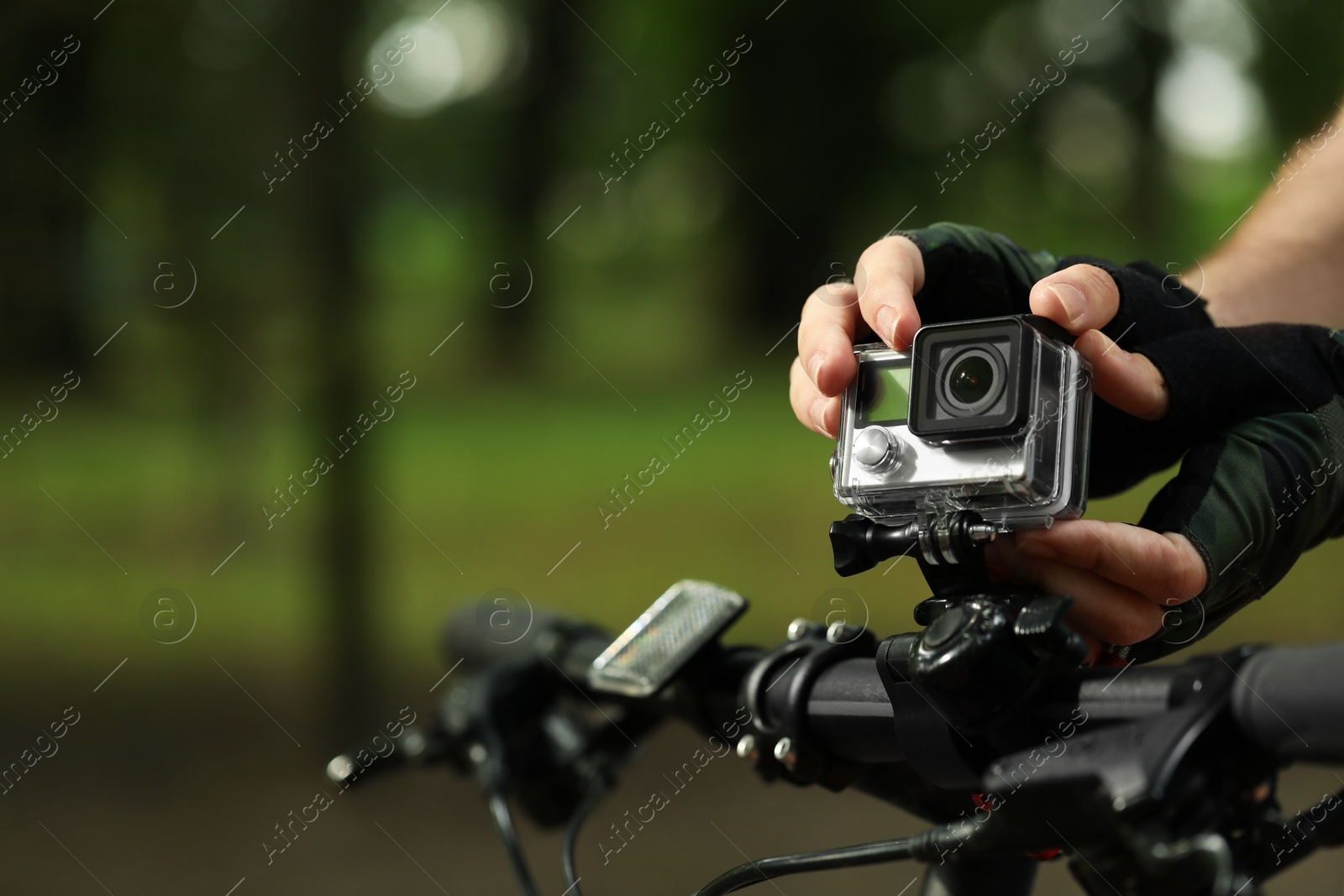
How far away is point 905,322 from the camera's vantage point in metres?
0.88

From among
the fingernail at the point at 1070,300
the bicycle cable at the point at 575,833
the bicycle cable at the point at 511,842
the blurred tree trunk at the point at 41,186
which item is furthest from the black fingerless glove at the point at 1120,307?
the blurred tree trunk at the point at 41,186

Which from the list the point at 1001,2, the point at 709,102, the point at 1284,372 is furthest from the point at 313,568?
the point at 1001,2

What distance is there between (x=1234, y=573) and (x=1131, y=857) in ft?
0.98

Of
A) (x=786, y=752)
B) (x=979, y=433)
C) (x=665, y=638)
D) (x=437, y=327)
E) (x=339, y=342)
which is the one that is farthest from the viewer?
(x=437, y=327)

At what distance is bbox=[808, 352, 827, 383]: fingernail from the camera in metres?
0.89

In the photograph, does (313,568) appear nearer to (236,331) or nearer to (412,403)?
(236,331)

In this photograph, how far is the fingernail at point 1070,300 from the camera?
85cm

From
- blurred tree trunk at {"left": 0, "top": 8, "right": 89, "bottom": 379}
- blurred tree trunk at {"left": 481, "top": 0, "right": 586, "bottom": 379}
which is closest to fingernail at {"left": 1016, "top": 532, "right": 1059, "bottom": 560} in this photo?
blurred tree trunk at {"left": 0, "top": 8, "right": 89, "bottom": 379}

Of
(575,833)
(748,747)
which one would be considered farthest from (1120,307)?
(575,833)

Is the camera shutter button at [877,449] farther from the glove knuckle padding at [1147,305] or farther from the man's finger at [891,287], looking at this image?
the glove knuckle padding at [1147,305]

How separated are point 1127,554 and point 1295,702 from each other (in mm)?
185

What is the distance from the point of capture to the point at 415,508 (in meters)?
11.1

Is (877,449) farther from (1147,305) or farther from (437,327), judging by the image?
(437,327)

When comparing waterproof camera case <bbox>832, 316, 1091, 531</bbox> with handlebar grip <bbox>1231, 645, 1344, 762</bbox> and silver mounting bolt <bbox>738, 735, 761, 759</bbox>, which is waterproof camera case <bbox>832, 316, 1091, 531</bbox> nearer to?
handlebar grip <bbox>1231, 645, 1344, 762</bbox>
